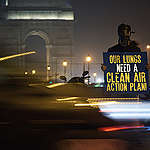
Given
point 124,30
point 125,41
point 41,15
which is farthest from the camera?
point 41,15

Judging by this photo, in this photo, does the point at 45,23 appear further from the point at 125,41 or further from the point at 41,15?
the point at 125,41

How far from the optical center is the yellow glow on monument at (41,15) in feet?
122

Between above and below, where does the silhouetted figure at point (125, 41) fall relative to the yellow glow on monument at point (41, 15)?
below

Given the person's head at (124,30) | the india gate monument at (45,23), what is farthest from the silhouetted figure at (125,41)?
the india gate monument at (45,23)

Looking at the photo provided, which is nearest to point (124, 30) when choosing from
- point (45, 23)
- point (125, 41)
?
point (125, 41)

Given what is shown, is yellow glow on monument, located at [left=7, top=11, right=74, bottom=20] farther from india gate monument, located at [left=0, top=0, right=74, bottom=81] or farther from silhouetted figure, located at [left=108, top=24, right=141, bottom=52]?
silhouetted figure, located at [left=108, top=24, right=141, bottom=52]

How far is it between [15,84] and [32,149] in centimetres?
112

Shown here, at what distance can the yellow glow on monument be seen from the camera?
3709cm

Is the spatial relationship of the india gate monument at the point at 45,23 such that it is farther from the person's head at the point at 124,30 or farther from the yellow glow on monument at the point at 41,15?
the person's head at the point at 124,30

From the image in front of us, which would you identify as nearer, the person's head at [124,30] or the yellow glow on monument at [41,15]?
the person's head at [124,30]

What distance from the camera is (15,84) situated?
13.2 ft

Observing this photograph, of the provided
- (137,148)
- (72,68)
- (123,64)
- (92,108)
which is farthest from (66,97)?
(72,68)

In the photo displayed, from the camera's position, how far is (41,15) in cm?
3838

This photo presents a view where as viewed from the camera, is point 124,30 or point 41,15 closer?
point 124,30
